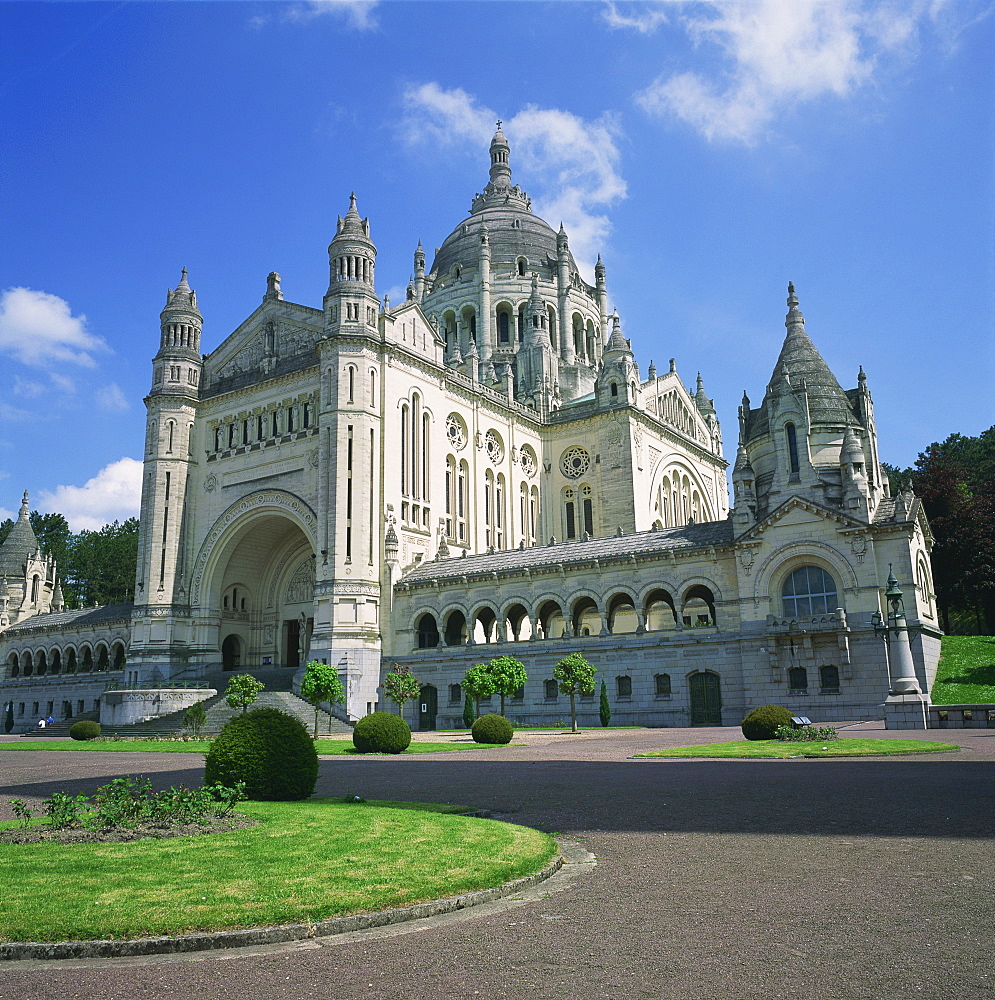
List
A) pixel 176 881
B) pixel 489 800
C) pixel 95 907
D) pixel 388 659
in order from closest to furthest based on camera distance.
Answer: pixel 95 907, pixel 176 881, pixel 489 800, pixel 388 659

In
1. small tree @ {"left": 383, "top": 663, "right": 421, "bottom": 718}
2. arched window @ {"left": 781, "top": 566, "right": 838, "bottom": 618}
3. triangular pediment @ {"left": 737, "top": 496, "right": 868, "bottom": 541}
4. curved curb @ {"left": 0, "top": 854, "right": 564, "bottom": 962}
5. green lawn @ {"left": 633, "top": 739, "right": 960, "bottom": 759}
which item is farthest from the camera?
small tree @ {"left": 383, "top": 663, "right": 421, "bottom": 718}

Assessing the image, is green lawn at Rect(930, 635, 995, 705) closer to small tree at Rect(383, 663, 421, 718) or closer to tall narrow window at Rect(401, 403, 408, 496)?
small tree at Rect(383, 663, 421, 718)

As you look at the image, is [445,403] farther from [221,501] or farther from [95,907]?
[95,907]

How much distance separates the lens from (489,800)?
15.4 metres

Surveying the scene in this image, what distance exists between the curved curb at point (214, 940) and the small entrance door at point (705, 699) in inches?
1434

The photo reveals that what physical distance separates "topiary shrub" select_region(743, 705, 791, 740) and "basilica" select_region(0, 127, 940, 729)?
613 centimetres

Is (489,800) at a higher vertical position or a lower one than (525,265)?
lower

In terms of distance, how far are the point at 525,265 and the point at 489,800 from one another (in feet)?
246

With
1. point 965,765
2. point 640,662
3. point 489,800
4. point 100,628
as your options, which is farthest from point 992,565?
point 100,628

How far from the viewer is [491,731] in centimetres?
3278

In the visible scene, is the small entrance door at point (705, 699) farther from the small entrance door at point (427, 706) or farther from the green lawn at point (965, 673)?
the small entrance door at point (427, 706)

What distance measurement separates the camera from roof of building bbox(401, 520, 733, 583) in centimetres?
4488

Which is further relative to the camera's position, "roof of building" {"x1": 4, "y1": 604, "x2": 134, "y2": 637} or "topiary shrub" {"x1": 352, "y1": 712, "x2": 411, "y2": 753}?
"roof of building" {"x1": 4, "y1": 604, "x2": 134, "y2": 637}

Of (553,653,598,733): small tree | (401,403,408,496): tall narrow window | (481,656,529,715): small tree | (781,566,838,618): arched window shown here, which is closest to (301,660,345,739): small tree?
(481,656,529,715): small tree
